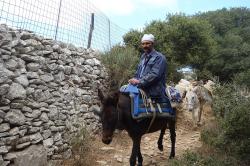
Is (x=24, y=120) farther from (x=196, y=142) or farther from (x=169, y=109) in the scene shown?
(x=196, y=142)

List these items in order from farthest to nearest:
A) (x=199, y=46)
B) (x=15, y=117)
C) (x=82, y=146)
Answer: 1. (x=199, y=46)
2. (x=82, y=146)
3. (x=15, y=117)

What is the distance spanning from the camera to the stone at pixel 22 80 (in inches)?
274

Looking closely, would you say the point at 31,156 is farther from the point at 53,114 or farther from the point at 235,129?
the point at 235,129

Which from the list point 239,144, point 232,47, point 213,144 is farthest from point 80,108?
point 232,47

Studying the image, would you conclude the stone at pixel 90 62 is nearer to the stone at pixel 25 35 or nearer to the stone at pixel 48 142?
the stone at pixel 25 35

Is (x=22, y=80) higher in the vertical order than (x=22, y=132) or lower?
higher

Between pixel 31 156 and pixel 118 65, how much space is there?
428cm

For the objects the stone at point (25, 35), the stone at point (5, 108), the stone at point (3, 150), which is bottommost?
the stone at point (3, 150)

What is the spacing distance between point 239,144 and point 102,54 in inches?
189

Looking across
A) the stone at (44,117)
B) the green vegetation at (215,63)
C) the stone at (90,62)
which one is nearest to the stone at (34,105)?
the stone at (44,117)

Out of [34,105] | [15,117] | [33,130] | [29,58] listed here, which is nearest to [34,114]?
[34,105]

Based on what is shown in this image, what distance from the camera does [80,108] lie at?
9.19 metres

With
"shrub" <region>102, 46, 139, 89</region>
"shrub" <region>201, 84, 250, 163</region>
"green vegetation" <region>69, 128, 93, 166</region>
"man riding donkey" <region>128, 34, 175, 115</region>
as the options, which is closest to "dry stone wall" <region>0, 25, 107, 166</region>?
"green vegetation" <region>69, 128, 93, 166</region>

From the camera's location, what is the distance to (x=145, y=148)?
9359 mm
